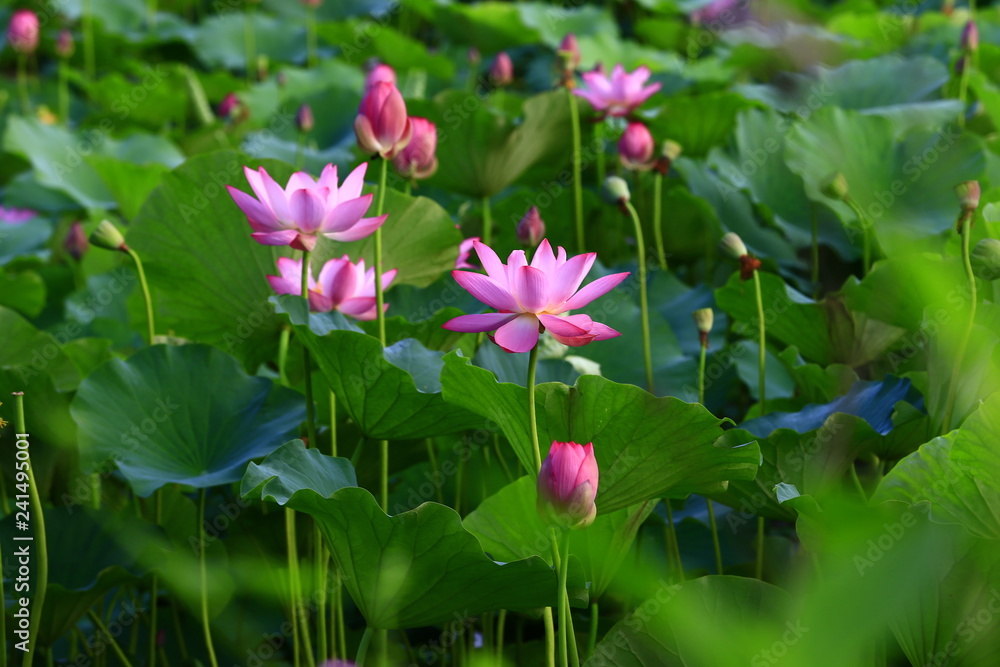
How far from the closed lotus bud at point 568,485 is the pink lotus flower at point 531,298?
3.3 inches

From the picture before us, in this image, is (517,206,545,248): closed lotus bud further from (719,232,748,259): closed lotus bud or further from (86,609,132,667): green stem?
(86,609,132,667): green stem

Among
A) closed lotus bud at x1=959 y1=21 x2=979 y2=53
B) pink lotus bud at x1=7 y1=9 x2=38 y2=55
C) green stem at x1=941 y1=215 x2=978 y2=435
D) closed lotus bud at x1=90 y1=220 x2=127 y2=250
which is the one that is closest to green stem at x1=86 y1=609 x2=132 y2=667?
closed lotus bud at x1=90 y1=220 x2=127 y2=250

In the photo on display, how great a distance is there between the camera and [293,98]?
210 cm

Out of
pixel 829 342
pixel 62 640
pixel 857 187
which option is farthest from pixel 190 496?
pixel 857 187

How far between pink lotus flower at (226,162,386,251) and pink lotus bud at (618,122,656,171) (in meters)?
0.54

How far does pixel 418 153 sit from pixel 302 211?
0.25 meters

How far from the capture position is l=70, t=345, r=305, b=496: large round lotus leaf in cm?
94

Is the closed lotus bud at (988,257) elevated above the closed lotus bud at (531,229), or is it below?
above

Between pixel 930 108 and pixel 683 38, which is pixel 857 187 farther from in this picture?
pixel 683 38

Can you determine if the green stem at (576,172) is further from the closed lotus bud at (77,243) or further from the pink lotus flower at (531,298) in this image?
the closed lotus bud at (77,243)

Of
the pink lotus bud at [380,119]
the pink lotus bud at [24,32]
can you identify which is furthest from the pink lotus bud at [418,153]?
the pink lotus bud at [24,32]

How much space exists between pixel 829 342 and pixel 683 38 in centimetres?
181

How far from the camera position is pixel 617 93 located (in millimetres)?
1435

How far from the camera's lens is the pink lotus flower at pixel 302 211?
83cm
